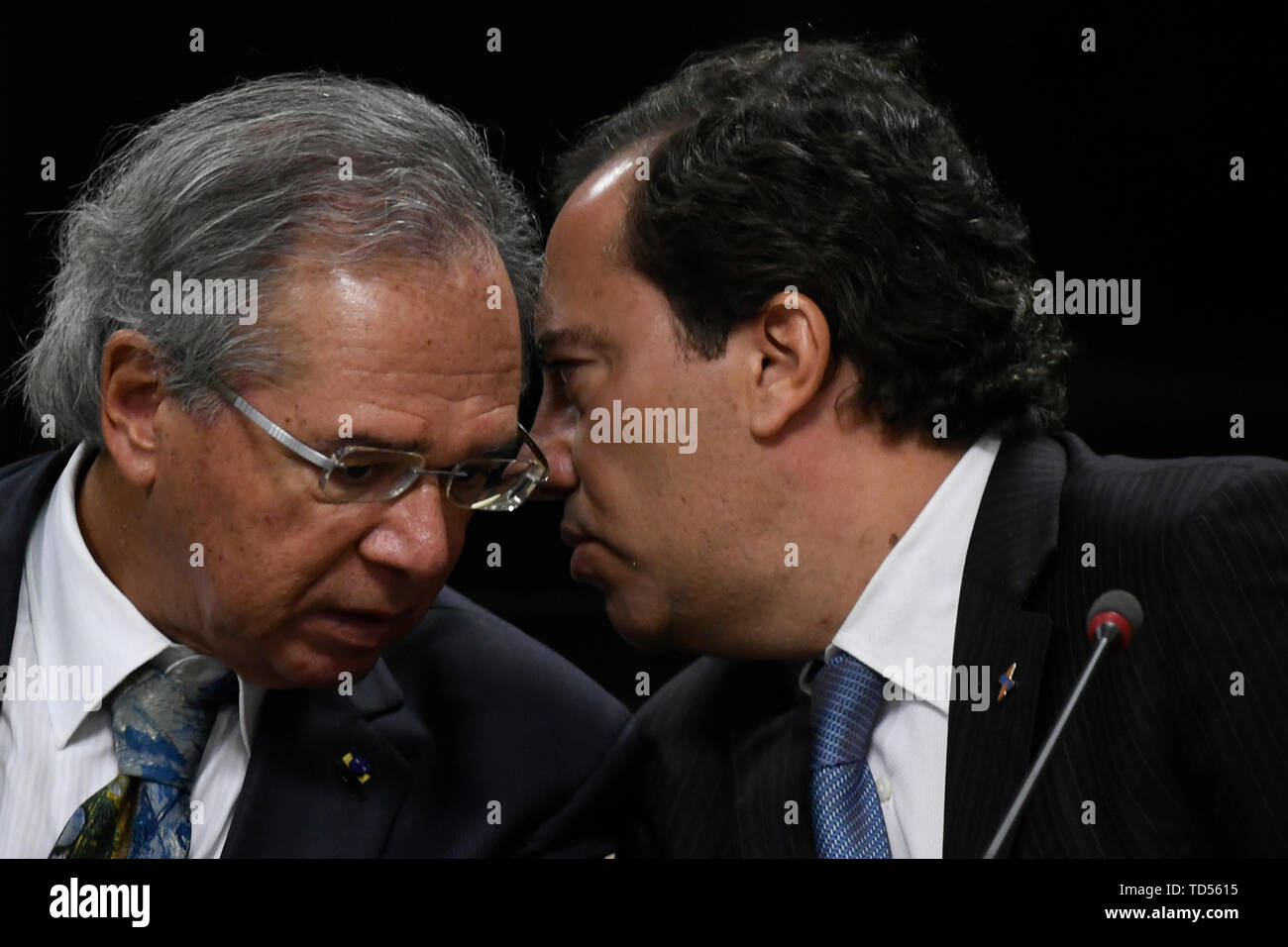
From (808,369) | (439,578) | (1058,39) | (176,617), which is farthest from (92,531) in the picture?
(1058,39)

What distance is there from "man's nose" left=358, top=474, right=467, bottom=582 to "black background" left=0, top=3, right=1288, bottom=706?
2.54 ft

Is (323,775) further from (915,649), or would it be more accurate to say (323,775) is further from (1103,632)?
(1103,632)

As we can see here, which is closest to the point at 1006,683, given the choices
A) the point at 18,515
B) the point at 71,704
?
the point at 71,704

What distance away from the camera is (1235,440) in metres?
2.23

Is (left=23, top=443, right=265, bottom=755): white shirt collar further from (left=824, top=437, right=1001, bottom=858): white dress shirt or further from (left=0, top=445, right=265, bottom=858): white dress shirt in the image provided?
(left=824, top=437, right=1001, bottom=858): white dress shirt

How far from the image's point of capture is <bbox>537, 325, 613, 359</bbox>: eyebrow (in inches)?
74.0

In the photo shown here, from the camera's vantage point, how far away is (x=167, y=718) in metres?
1.68

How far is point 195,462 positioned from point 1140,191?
1.53 metres

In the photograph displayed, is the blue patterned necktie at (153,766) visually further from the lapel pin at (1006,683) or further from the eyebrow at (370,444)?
the lapel pin at (1006,683)

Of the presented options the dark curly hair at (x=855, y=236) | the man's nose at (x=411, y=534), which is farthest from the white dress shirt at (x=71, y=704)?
the dark curly hair at (x=855, y=236)

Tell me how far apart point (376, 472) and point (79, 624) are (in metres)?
0.43

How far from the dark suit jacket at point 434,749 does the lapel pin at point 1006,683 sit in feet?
1.76

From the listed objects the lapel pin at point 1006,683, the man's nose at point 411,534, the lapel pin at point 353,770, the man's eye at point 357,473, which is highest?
the man's eye at point 357,473

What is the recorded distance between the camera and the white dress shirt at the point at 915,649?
1.72 meters
